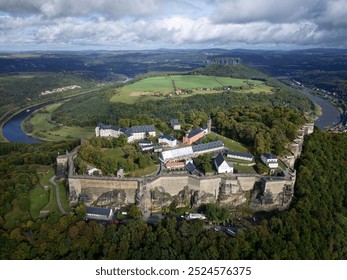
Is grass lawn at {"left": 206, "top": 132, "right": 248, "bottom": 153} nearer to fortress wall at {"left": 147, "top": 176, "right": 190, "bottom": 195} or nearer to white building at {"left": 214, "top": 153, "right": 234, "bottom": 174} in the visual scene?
white building at {"left": 214, "top": 153, "right": 234, "bottom": 174}

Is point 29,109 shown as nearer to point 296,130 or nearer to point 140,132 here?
point 140,132

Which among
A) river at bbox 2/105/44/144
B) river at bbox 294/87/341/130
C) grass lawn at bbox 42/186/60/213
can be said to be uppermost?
grass lawn at bbox 42/186/60/213

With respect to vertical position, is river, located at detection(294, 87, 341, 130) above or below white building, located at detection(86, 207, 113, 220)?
below

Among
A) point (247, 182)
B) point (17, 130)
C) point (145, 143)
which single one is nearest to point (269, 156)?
point (247, 182)

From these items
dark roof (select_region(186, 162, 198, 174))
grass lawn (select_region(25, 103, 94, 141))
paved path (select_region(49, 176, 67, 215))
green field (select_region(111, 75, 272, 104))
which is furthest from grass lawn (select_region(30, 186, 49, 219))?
green field (select_region(111, 75, 272, 104))

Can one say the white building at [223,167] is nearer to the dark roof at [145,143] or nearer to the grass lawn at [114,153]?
the dark roof at [145,143]

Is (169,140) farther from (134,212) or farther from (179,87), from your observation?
(179,87)
